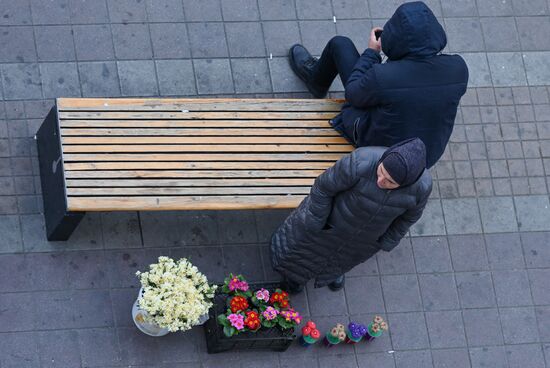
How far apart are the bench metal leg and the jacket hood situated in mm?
2310

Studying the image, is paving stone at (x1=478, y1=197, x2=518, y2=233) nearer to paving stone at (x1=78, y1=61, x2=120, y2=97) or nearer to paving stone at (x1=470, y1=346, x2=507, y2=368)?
paving stone at (x1=470, y1=346, x2=507, y2=368)

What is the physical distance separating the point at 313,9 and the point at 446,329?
2830mm

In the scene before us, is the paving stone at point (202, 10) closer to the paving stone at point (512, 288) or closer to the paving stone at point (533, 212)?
the paving stone at point (533, 212)

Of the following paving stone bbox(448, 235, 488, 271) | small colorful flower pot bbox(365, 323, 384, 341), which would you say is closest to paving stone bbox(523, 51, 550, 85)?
paving stone bbox(448, 235, 488, 271)

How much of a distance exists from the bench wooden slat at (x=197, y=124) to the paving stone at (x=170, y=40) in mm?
1002

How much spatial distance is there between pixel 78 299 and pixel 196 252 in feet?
2.96

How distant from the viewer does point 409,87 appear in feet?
20.2

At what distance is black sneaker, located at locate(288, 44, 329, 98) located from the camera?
24.0 feet

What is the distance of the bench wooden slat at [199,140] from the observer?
6.31 metres

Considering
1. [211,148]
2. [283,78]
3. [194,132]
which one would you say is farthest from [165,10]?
[211,148]

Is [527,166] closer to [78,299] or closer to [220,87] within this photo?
[220,87]

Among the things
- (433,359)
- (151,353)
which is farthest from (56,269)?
(433,359)

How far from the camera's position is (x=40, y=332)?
6.30 meters

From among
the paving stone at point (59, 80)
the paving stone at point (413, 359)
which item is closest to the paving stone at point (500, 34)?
the paving stone at point (413, 359)
